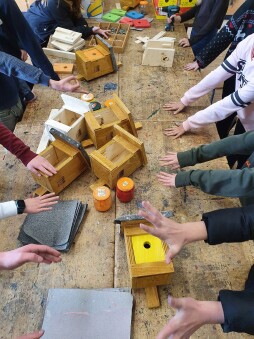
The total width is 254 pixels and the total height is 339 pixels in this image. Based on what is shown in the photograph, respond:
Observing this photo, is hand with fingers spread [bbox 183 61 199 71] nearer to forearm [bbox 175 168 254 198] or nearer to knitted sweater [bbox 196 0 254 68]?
knitted sweater [bbox 196 0 254 68]

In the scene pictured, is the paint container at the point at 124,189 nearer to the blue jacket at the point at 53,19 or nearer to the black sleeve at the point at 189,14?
the blue jacket at the point at 53,19

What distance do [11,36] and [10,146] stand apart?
→ 0.94 metres

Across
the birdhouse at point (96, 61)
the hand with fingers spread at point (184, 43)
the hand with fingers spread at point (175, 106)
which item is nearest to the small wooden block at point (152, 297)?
the hand with fingers spread at point (175, 106)

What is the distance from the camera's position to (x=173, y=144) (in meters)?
1.62

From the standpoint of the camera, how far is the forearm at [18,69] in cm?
159

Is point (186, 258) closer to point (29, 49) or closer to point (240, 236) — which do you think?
point (240, 236)

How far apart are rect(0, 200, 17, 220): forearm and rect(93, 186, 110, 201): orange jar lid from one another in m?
0.36

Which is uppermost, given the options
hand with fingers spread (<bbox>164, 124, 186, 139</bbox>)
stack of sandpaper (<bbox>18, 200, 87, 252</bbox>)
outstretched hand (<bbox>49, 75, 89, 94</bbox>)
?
outstretched hand (<bbox>49, 75, 89, 94</bbox>)

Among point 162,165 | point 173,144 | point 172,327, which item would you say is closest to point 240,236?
point 172,327

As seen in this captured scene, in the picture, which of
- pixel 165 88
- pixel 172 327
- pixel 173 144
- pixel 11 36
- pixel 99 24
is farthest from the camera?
pixel 99 24

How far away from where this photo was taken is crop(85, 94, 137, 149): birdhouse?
1499 mm

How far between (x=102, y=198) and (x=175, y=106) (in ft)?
3.02

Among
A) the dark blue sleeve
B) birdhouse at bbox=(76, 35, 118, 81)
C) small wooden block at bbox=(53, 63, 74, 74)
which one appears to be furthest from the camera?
small wooden block at bbox=(53, 63, 74, 74)

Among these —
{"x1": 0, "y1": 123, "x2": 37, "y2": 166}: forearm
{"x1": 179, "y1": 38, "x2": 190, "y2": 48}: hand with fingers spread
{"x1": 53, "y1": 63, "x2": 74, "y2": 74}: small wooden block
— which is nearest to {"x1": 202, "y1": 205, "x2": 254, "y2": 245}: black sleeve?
{"x1": 0, "y1": 123, "x2": 37, "y2": 166}: forearm
